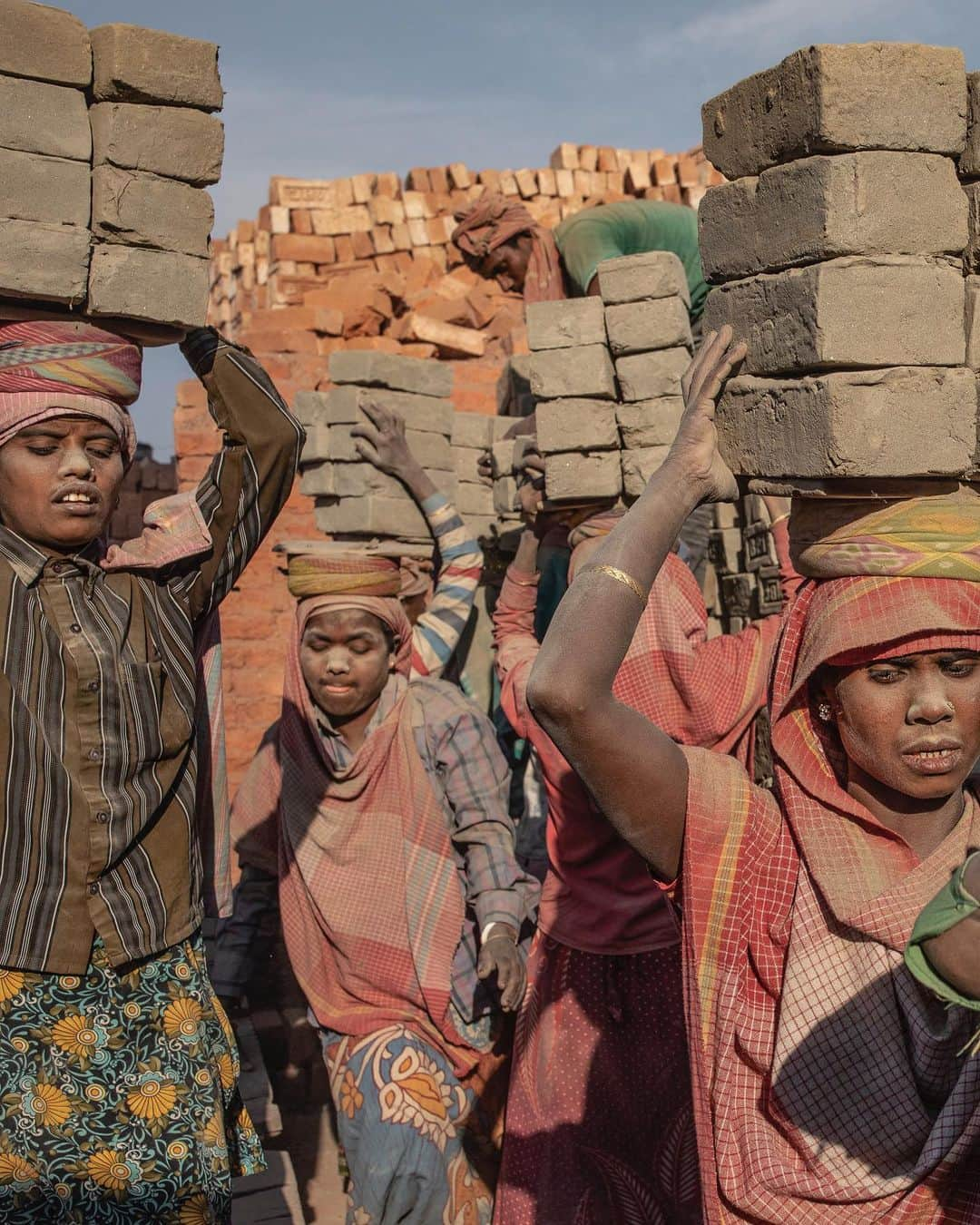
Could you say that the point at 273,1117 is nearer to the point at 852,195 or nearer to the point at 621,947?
Result: the point at 621,947

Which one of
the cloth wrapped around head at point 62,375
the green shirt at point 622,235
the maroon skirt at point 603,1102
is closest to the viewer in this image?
the cloth wrapped around head at point 62,375

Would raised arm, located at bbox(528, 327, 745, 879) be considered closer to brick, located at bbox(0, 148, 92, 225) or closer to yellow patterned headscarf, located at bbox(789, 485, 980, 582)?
yellow patterned headscarf, located at bbox(789, 485, 980, 582)

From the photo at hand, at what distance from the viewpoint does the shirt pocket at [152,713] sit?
3078mm

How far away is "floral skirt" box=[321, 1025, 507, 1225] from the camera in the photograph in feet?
13.4

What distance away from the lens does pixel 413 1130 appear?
4.09m

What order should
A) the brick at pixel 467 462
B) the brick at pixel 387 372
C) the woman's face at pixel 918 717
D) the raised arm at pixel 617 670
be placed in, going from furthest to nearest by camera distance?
the brick at pixel 467 462 < the brick at pixel 387 372 < the woman's face at pixel 918 717 < the raised arm at pixel 617 670

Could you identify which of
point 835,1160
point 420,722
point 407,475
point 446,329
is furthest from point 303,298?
point 835,1160

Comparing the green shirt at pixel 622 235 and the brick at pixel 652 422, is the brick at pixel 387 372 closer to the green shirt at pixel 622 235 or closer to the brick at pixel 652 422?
the brick at pixel 652 422

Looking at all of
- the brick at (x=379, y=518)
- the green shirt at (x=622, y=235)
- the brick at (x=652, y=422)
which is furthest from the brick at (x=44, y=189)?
the green shirt at (x=622, y=235)

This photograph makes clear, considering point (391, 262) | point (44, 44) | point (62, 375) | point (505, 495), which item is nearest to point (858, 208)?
A: point (62, 375)

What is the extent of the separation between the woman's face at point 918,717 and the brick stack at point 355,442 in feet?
15.7

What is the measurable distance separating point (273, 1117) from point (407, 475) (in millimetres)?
3178

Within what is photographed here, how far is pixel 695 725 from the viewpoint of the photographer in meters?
4.15

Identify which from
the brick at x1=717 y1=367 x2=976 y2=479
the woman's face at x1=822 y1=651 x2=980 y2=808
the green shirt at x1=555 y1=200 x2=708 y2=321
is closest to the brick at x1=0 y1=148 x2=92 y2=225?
the brick at x1=717 y1=367 x2=976 y2=479
